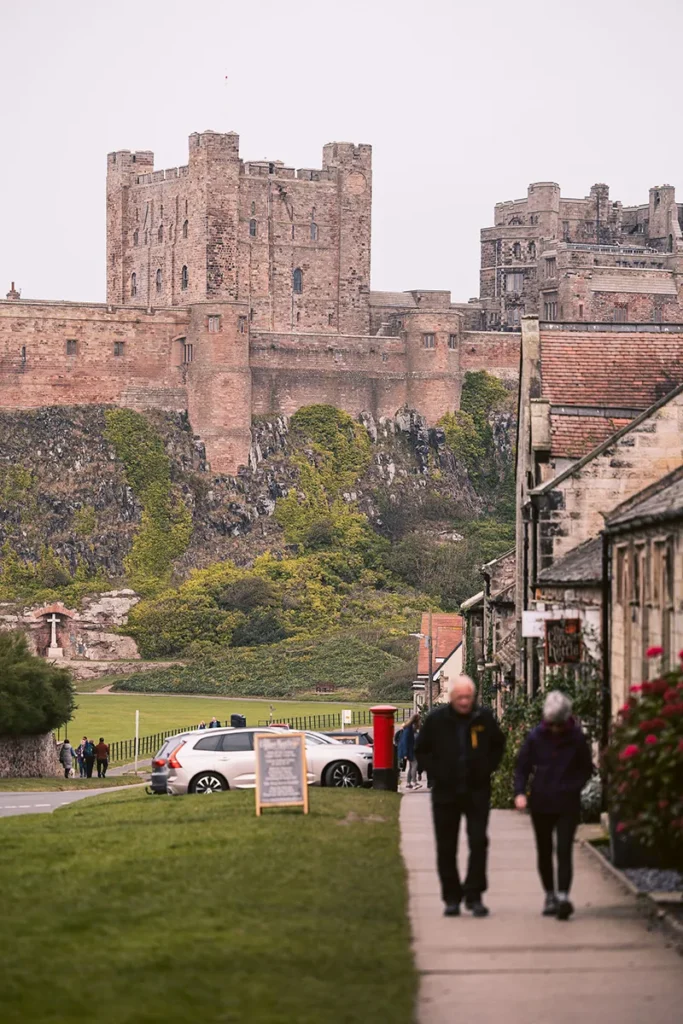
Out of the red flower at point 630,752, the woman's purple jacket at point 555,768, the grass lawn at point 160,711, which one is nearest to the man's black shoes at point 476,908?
the woman's purple jacket at point 555,768

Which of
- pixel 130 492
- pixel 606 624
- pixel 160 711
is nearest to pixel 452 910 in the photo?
pixel 606 624

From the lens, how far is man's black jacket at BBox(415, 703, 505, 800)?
1680 centimetres

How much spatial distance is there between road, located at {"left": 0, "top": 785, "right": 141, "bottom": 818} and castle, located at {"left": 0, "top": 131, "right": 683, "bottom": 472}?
203 ft

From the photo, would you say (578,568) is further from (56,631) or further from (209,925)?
(56,631)

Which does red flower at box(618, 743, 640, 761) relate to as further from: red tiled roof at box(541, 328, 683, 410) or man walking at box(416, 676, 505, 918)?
red tiled roof at box(541, 328, 683, 410)

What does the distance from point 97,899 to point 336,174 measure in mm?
100802

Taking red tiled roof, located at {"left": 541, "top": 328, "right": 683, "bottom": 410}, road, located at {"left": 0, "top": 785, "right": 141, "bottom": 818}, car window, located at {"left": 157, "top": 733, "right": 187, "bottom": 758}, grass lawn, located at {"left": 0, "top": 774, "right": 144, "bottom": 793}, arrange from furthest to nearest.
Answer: grass lawn, located at {"left": 0, "top": 774, "right": 144, "bottom": 793}, road, located at {"left": 0, "top": 785, "right": 141, "bottom": 818}, red tiled roof, located at {"left": 541, "top": 328, "right": 683, "bottom": 410}, car window, located at {"left": 157, "top": 733, "right": 187, "bottom": 758}

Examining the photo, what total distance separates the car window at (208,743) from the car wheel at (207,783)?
16.2 inches

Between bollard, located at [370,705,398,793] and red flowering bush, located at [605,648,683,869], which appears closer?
red flowering bush, located at [605,648,683,869]

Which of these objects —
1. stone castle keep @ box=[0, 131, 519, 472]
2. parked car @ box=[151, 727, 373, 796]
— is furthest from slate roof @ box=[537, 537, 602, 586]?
stone castle keep @ box=[0, 131, 519, 472]

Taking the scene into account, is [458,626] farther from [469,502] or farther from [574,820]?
[574,820]

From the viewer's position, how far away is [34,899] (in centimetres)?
1667

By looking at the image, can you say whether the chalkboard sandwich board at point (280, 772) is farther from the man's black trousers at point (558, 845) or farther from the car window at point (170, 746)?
the car window at point (170, 746)

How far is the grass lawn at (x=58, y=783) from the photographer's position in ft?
154
